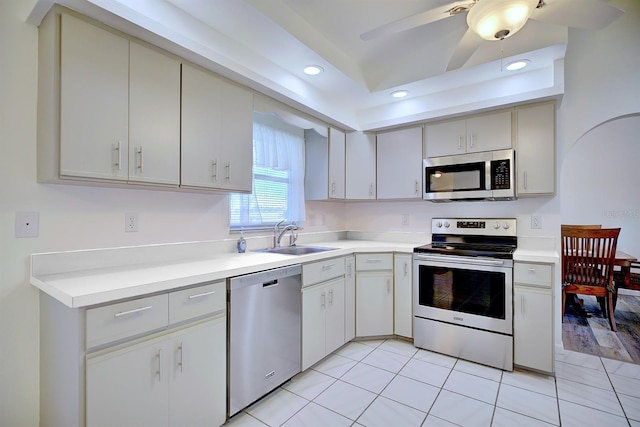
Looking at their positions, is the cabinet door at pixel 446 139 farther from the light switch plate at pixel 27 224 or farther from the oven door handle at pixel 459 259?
the light switch plate at pixel 27 224

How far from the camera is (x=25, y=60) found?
1506 millimetres

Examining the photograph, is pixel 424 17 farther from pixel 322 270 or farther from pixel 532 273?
pixel 532 273

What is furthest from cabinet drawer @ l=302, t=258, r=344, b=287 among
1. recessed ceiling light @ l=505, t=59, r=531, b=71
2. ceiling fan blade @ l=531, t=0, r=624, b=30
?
recessed ceiling light @ l=505, t=59, r=531, b=71

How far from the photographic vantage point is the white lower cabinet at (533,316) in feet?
7.42

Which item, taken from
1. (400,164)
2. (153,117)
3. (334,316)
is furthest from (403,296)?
(153,117)

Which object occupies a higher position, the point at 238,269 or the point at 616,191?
the point at 616,191

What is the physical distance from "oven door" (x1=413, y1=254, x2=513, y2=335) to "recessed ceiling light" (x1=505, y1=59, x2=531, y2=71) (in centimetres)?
155

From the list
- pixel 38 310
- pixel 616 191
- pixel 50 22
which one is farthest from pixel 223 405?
pixel 616 191

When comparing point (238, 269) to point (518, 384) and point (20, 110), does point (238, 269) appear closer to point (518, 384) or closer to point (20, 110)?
point (20, 110)

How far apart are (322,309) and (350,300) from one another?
17.4 inches

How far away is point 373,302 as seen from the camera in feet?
9.54

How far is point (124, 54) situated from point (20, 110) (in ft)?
1.81

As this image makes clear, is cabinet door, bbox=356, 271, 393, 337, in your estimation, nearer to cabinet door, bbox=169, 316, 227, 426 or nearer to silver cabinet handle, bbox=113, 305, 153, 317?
cabinet door, bbox=169, 316, 227, 426

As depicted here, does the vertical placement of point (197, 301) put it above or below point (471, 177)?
below
